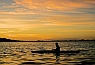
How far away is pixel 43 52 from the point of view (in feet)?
229

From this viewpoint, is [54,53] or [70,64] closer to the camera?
[70,64]

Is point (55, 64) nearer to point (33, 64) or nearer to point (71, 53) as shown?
point (33, 64)

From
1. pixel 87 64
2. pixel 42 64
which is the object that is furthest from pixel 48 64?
pixel 87 64

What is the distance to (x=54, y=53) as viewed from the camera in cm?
6644

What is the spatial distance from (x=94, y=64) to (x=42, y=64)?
901 centimetres

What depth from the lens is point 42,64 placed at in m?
41.8

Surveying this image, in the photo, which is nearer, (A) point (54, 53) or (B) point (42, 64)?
(B) point (42, 64)

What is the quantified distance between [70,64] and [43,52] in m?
28.2

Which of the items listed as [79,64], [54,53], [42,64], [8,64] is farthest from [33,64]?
[54,53]

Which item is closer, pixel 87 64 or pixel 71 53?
pixel 87 64

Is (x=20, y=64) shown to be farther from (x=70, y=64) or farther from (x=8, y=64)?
(x=70, y=64)

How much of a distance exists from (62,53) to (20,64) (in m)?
27.0

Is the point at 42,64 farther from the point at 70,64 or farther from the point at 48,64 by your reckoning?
the point at 70,64

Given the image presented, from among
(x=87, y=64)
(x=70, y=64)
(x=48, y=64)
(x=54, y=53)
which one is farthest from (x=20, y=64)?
(x=54, y=53)
